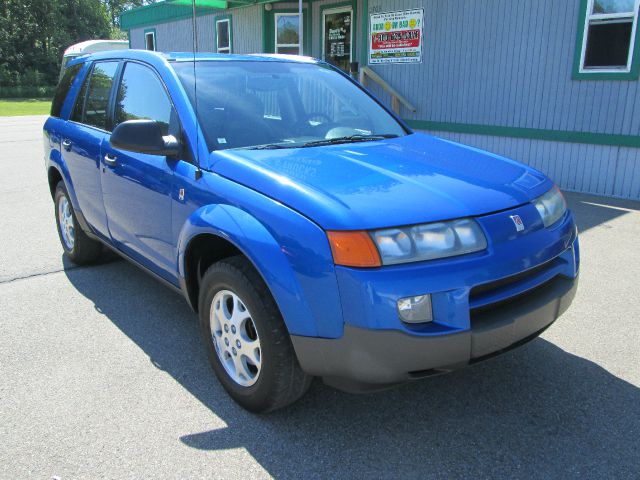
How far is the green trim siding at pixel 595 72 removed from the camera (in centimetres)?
769

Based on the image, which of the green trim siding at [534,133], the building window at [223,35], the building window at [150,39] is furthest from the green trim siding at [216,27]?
the green trim siding at [534,133]

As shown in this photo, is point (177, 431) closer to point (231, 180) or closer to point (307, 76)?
point (231, 180)

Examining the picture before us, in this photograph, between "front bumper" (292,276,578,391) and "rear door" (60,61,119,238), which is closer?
"front bumper" (292,276,578,391)

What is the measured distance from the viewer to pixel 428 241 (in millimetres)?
2377

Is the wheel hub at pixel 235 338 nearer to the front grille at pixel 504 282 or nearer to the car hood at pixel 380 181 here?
the car hood at pixel 380 181

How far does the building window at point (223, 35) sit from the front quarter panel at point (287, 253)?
43.2 ft

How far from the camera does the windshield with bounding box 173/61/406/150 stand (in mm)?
3250

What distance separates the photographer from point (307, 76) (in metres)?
3.96

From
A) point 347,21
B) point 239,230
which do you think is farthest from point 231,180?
point 347,21

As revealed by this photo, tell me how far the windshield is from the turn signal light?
1.08 meters

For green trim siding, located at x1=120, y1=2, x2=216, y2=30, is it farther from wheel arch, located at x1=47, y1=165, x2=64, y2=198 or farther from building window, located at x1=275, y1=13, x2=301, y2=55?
wheel arch, located at x1=47, y1=165, x2=64, y2=198

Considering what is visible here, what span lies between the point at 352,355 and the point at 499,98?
7890 millimetres

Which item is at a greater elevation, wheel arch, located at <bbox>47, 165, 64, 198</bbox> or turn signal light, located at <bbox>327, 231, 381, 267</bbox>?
turn signal light, located at <bbox>327, 231, 381, 267</bbox>

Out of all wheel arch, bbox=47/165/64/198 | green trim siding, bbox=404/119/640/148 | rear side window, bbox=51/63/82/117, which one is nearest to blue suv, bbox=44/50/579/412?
rear side window, bbox=51/63/82/117
